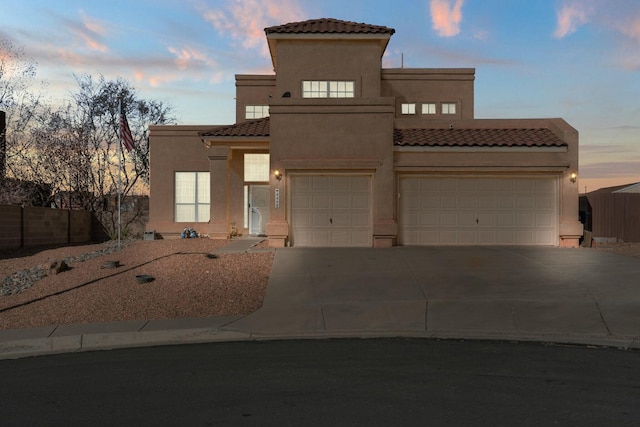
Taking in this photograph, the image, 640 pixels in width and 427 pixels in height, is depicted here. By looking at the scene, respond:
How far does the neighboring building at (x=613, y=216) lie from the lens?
2273cm

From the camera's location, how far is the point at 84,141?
3400cm

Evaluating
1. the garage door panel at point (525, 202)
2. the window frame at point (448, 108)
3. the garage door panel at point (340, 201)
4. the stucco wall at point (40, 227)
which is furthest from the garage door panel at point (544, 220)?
the stucco wall at point (40, 227)

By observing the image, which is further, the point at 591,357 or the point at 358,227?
the point at 358,227

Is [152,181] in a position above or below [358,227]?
above

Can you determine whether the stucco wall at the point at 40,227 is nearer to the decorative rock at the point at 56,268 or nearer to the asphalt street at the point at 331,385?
the decorative rock at the point at 56,268

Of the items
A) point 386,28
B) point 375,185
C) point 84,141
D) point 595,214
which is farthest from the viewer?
point 84,141

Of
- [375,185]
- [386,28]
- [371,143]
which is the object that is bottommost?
[375,185]

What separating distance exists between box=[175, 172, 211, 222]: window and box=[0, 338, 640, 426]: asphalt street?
14659 mm

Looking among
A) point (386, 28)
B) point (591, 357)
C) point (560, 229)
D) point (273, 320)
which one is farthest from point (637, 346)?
point (386, 28)

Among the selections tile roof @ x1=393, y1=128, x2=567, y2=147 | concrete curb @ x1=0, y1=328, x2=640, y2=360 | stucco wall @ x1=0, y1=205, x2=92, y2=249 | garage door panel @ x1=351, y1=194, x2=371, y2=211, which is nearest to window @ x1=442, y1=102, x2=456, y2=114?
tile roof @ x1=393, y1=128, x2=567, y2=147

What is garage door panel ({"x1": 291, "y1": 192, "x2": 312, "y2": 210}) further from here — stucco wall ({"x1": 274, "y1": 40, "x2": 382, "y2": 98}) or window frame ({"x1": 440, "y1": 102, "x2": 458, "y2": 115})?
window frame ({"x1": 440, "y1": 102, "x2": 458, "y2": 115})

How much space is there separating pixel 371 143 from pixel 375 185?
4.38 feet

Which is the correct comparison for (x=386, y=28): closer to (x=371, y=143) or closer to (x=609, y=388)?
(x=371, y=143)

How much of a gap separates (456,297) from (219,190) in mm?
12392
